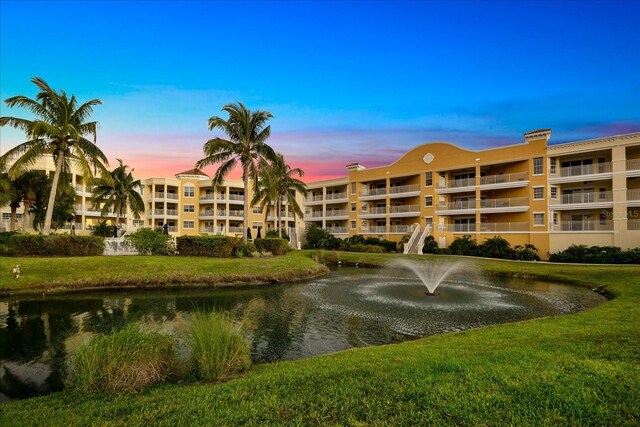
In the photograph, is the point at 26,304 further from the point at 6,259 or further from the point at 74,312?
the point at 6,259

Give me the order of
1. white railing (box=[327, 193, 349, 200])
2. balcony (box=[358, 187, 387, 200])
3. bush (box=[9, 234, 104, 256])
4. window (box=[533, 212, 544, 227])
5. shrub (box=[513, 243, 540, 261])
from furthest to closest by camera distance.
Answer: white railing (box=[327, 193, 349, 200]), balcony (box=[358, 187, 387, 200]), window (box=[533, 212, 544, 227]), shrub (box=[513, 243, 540, 261]), bush (box=[9, 234, 104, 256])

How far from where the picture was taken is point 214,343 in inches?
276

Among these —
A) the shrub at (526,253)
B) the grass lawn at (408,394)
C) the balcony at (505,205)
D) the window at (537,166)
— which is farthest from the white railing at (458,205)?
the grass lawn at (408,394)

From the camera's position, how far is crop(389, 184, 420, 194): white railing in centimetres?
4825

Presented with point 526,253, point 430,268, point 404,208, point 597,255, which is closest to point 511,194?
point 526,253

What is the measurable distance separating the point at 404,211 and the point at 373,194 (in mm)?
6396

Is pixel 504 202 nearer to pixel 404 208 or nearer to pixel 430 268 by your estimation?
pixel 404 208

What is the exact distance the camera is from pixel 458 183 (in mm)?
44219

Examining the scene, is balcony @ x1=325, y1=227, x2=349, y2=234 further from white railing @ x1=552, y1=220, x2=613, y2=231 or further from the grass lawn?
the grass lawn

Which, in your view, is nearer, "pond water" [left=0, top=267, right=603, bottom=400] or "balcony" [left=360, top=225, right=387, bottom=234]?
"pond water" [left=0, top=267, right=603, bottom=400]

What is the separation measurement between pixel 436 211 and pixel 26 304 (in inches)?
1596

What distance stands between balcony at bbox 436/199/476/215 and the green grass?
78.3 feet

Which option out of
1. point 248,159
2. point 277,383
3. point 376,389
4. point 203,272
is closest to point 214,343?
point 277,383

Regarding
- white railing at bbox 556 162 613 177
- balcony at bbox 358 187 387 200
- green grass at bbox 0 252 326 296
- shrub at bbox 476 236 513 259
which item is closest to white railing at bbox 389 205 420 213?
balcony at bbox 358 187 387 200
